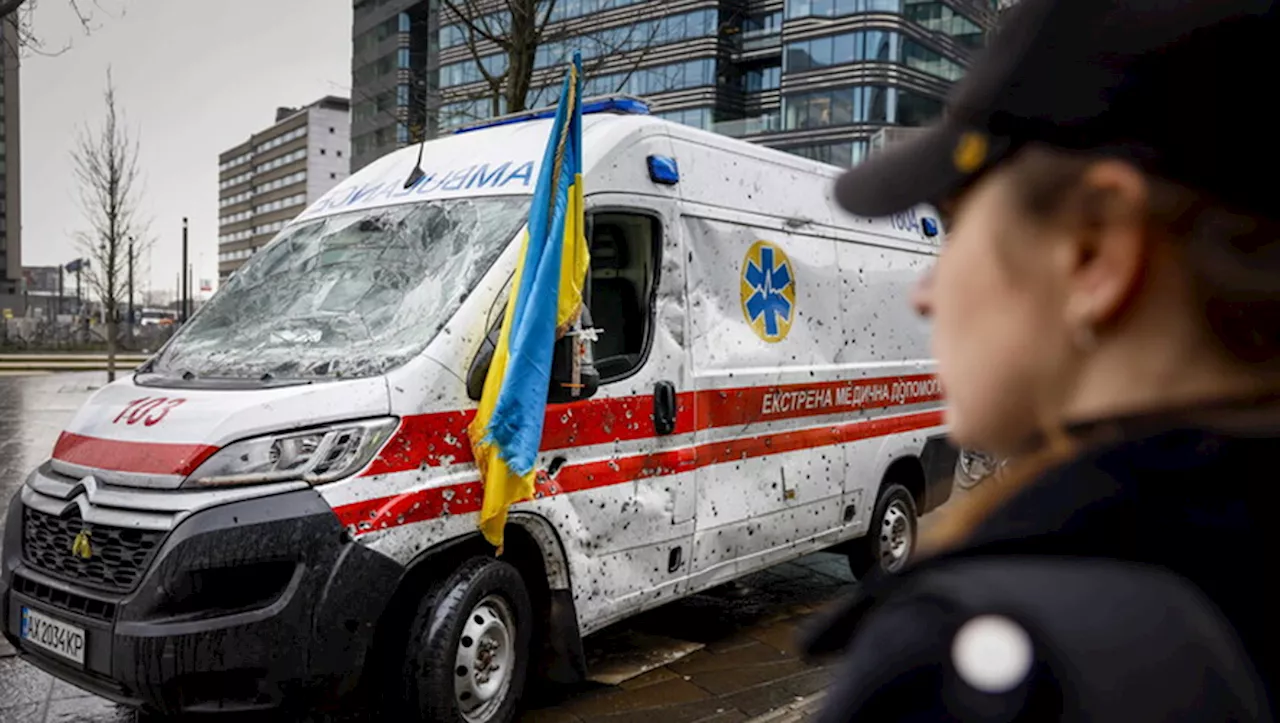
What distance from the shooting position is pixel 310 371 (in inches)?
146

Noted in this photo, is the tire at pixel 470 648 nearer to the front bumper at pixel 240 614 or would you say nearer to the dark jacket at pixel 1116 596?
the front bumper at pixel 240 614

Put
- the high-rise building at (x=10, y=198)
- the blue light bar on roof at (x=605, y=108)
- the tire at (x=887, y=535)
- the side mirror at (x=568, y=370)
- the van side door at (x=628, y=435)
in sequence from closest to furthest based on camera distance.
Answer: the side mirror at (x=568, y=370) → the van side door at (x=628, y=435) → the blue light bar on roof at (x=605, y=108) → the tire at (x=887, y=535) → the high-rise building at (x=10, y=198)

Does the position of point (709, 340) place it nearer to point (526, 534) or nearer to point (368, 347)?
point (526, 534)

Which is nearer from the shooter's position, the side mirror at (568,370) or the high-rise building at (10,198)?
the side mirror at (568,370)

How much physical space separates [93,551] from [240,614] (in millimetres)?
669

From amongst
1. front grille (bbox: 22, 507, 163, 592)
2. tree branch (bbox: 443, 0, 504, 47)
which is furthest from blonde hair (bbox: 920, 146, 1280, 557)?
tree branch (bbox: 443, 0, 504, 47)

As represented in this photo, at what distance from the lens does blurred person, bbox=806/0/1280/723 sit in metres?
0.65

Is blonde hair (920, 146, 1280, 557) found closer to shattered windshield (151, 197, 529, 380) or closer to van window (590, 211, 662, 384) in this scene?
shattered windshield (151, 197, 529, 380)

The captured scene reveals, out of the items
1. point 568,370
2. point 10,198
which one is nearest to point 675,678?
point 568,370

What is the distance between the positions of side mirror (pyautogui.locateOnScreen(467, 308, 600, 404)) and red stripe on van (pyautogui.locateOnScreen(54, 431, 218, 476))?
3.15 ft

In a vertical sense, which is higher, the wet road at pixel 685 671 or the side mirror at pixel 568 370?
the side mirror at pixel 568 370

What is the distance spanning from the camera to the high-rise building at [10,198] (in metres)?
70.2

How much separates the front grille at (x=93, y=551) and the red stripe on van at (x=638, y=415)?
820mm

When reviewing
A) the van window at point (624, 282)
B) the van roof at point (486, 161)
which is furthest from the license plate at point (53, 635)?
the van window at point (624, 282)
